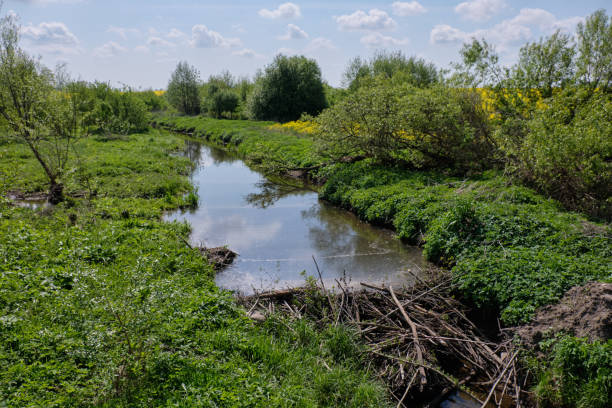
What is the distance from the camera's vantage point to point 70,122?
1712 cm

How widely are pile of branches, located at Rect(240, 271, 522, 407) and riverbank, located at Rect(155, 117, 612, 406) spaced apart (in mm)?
517

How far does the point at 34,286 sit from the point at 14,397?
3.48 metres

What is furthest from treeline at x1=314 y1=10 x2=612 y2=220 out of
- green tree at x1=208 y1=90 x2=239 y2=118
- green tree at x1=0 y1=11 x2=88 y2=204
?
green tree at x1=208 y1=90 x2=239 y2=118

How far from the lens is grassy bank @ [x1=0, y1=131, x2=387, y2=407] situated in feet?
17.1

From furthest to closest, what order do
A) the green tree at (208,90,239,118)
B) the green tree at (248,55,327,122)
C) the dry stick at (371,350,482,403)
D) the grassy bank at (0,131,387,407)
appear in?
the green tree at (208,90,239,118)
the green tree at (248,55,327,122)
the dry stick at (371,350,482,403)
the grassy bank at (0,131,387,407)

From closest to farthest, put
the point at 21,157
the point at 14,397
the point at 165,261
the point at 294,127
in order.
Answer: the point at 14,397
the point at 165,261
the point at 21,157
the point at 294,127

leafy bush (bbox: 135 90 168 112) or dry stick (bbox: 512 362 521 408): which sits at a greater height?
leafy bush (bbox: 135 90 168 112)

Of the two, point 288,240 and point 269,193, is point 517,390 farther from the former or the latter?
point 269,193

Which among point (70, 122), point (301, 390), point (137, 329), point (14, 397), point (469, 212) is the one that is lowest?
point (301, 390)

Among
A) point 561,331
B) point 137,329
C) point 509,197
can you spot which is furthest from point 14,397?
point 509,197

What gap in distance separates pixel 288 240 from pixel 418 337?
729 centimetres

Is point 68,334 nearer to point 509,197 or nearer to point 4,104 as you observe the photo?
point 509,197

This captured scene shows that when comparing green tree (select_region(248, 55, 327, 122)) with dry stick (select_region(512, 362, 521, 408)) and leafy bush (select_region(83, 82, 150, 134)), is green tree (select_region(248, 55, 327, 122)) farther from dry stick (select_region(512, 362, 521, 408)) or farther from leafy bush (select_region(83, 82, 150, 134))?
dry stick (select_region(512, 362, 521, 408))

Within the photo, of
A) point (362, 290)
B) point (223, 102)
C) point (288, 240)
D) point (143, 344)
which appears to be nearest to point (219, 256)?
point (288, 240)
